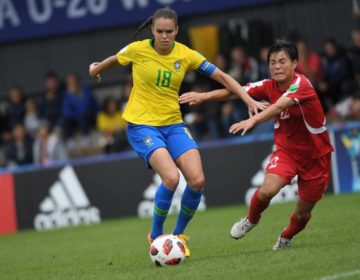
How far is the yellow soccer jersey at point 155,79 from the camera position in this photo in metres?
9.47

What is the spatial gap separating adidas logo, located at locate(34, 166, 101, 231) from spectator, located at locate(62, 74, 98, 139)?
2.15m

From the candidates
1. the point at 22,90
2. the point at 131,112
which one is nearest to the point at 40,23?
the point at 22,90

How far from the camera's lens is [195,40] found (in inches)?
752

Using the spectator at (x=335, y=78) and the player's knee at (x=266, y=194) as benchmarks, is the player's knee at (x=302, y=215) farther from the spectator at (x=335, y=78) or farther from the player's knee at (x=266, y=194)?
the spectator at (x=335, y=78)

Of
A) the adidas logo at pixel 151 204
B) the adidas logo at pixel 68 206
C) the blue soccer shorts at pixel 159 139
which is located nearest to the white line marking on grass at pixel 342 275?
the blue soccer shorts at pixel 159 139

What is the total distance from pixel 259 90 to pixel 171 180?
1.24 m

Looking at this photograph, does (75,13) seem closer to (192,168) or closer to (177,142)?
(177,142)

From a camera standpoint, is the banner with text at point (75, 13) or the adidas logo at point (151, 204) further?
the banner with text at point (75, 13)

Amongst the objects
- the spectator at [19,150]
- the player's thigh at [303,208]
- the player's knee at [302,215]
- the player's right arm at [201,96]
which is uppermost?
the player's right arm at [201,96]

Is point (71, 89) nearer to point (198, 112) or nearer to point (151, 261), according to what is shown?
point (198, 112)

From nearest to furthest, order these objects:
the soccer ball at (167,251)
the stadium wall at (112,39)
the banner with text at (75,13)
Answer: the soccer ball at (167,251) < the banner with text at (75,13) < the stadium wall at (112,39)

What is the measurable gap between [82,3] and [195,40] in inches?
95.6

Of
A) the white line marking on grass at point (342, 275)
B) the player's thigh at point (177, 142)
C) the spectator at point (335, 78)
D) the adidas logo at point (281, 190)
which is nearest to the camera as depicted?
the white line marking on grass at point (342, 275)

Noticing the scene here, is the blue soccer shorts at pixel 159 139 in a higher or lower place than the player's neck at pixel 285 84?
lower
